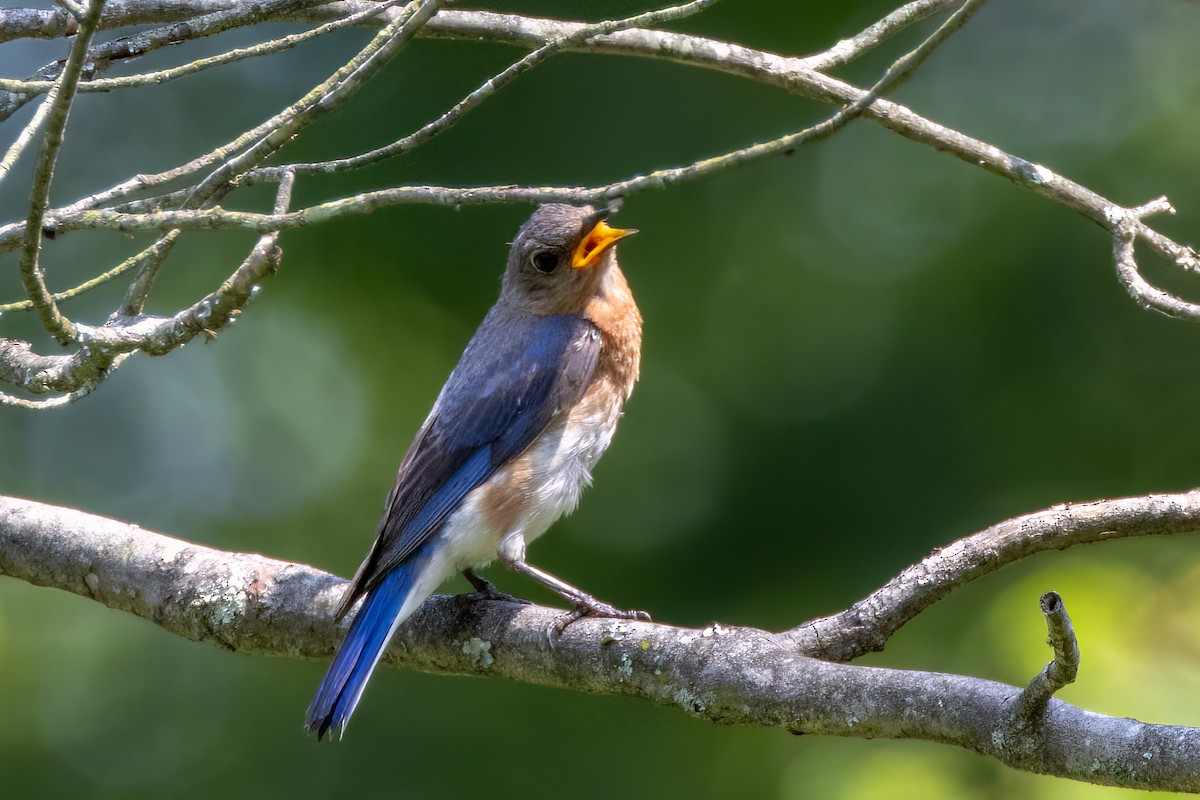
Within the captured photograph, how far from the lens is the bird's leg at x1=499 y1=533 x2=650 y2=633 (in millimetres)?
3145

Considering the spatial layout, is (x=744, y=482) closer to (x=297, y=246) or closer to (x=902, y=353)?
(x=902, y=353)

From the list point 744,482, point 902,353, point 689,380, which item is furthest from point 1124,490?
point 689,380

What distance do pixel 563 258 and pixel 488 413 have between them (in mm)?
660

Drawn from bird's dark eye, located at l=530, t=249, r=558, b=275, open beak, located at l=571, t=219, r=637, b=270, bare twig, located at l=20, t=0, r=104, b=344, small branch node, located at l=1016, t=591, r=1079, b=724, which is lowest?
bare twig, located at l=20, t=0, r=104, b=344

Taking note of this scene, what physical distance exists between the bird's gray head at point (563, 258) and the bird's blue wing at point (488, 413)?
0.29 feet

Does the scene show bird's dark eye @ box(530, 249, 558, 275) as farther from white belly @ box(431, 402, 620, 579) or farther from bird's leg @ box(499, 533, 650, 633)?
bird's leg @ box(499, 533, 650, 633)

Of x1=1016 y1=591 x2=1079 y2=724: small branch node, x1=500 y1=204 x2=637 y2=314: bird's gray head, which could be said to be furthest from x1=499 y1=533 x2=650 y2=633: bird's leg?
x1=1016 y1=591 x2=1079 y2=724: small branch node

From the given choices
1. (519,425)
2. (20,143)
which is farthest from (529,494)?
(20,143)

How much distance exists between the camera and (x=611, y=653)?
2930mm

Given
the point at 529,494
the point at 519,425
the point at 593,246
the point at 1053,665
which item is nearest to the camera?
the point at 1053,665

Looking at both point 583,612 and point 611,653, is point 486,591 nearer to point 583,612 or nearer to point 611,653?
point 583,612

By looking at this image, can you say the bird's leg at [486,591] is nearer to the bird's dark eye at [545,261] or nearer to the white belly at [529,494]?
the white belly at [529,494]

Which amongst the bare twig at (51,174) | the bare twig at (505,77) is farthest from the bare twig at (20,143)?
the bare twig at (505,77)

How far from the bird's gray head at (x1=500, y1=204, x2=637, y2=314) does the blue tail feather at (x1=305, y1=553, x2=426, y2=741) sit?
1425mm
